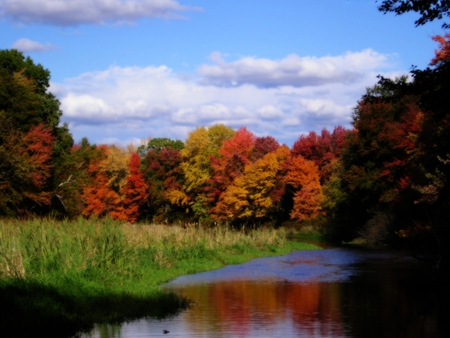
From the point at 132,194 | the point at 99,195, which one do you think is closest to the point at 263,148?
the point at 132,194

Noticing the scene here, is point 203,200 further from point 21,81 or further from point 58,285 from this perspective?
point 58,285

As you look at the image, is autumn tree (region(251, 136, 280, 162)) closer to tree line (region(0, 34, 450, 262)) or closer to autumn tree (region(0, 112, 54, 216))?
tree line (region(0, 34, 450, 262))

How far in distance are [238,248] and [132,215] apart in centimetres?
4111

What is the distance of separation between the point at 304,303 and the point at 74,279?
250 inches

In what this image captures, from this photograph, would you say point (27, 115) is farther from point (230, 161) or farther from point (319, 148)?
point (319, 148)

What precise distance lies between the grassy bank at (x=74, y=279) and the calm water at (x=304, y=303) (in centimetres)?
62

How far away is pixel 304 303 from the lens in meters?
17.9

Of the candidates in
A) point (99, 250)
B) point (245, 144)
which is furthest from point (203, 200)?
point (99, 250)

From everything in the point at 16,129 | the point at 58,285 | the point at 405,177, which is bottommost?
the point at 58,285

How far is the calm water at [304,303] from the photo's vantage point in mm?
13891

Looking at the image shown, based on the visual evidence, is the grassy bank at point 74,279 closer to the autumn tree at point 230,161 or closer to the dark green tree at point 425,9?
the dark green tree at point 425,9

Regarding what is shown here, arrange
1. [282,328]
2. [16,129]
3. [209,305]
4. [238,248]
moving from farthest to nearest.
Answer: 1. [16,129]
2. [238,248]
3. [209,305]
4. [282,328]

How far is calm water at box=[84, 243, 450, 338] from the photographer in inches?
547

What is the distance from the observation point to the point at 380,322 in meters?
15.0
